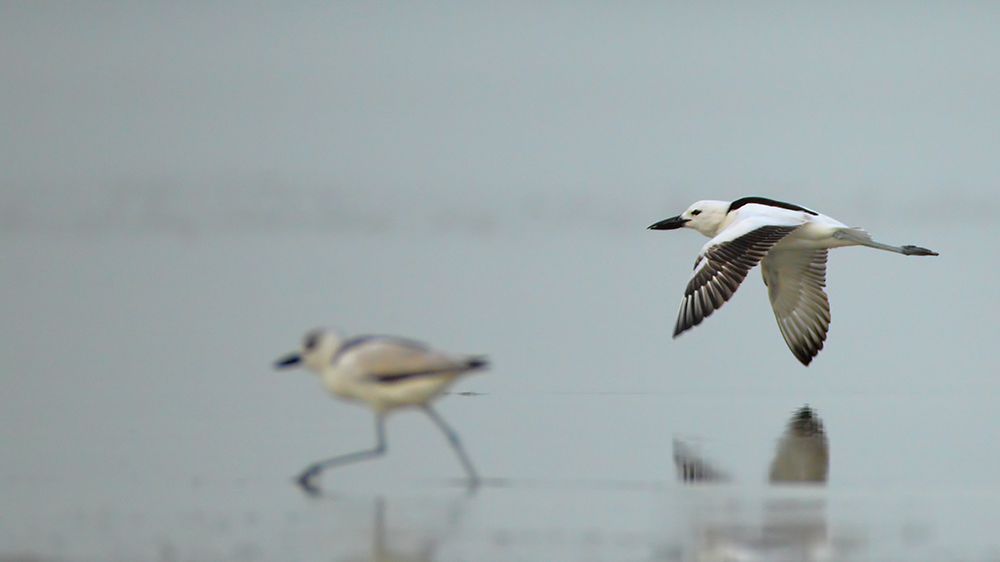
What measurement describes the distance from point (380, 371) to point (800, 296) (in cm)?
573

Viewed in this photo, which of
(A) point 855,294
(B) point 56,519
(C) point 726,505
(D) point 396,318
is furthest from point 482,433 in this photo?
(A) point 855,294

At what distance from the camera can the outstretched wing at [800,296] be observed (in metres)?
11.8

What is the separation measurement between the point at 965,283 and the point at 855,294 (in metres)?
1.67

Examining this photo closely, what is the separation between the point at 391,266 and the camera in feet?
68.1

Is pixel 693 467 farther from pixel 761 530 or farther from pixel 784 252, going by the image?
pixel 784 252

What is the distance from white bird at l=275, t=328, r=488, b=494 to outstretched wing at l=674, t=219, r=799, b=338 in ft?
10.9

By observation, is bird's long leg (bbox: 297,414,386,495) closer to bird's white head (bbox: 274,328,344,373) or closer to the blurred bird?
bird's white head (bbox: 274,328,344,373)

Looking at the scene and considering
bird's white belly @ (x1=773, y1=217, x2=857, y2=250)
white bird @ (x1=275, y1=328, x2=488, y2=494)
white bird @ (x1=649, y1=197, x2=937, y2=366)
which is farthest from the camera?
bird's white belly @ (x1=773, y1=217, x2=857, y2=250)

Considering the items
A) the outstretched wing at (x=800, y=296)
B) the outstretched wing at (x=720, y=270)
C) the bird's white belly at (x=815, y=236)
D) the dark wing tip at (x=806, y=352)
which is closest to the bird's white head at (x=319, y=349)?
the outstretched wing at (x=720, y=270)

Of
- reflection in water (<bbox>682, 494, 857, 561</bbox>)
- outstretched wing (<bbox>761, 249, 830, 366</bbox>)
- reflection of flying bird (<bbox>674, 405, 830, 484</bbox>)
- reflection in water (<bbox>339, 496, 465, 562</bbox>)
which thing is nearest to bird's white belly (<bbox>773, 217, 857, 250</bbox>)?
outstretched wing (<bbox>761, 249, 830, 366</bbox>)

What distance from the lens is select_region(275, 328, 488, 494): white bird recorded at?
707cm

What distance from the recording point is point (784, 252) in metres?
11.8

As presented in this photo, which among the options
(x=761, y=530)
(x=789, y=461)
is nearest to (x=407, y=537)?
(x=761, y=530)

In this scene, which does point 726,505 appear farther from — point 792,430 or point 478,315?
point 478,315
